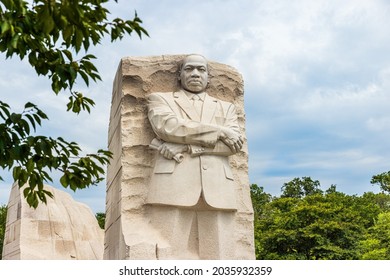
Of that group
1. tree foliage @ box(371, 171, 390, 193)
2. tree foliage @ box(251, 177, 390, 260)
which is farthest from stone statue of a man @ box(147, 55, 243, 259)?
tree foliage @ box(371, 171, 390, 193)

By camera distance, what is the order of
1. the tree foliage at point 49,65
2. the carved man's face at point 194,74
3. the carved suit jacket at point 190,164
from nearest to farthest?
the tree foliage at point 49,65
the carved suit jacket at point 190,164
the carved man's face at point 194,74

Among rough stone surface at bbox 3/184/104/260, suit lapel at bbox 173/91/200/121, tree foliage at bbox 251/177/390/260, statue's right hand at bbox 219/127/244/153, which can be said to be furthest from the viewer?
tree foliage at bbox 251/177/390/260

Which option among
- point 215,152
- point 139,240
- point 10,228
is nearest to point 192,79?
point 215,152

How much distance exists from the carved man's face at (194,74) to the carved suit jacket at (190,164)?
1.03ft

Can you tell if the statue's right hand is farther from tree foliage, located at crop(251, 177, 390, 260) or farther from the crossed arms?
tree foliage, located at crop(251, 177, 390, 260)

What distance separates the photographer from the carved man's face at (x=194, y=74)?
Result: 701 cm

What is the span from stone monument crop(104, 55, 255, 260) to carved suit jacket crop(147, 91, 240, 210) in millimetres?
12

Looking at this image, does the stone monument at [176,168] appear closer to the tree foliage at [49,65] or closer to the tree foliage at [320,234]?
the tree foliage at [49,65]

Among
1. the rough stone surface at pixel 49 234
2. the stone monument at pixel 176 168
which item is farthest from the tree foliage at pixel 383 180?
the stone monument at pixel 176 168

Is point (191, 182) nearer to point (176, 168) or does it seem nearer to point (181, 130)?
point (176, 168)

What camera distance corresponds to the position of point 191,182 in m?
6.52

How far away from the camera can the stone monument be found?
649cm

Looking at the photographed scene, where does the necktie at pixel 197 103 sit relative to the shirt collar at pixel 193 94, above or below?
below
